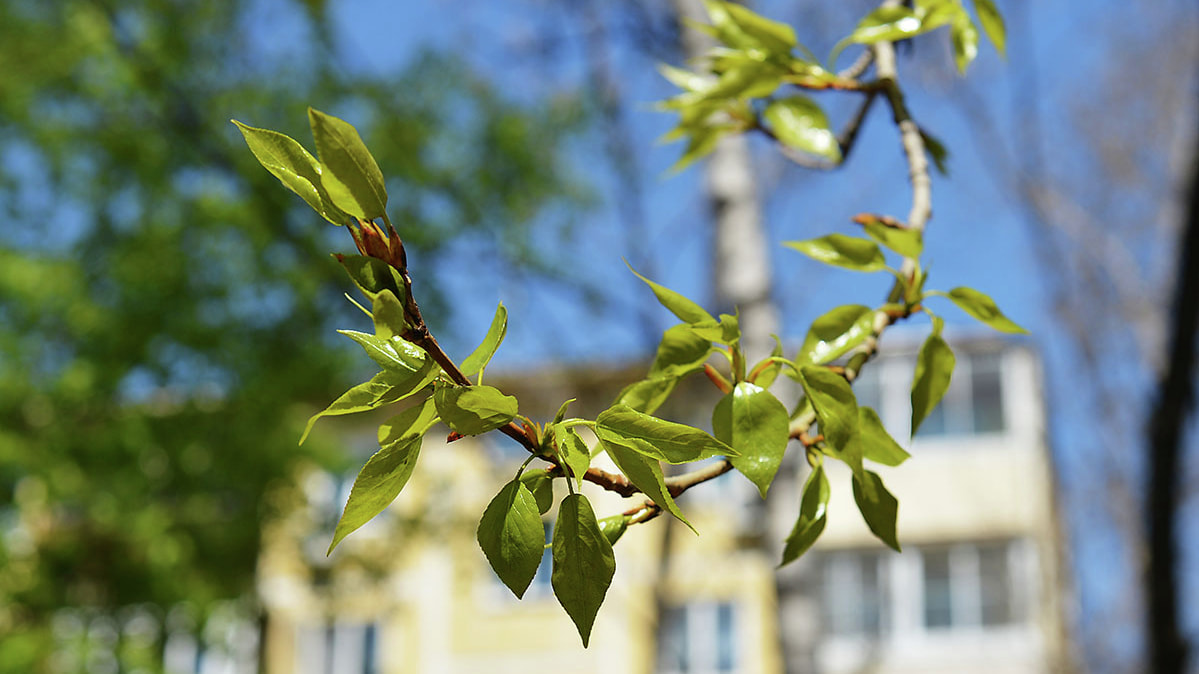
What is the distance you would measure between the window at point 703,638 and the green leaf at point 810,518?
12724mm

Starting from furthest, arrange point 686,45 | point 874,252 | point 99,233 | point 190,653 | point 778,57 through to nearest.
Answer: point 190,653
point 99,233
point 686,45
point 778,57
point 874,252

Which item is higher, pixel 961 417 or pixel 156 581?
pixel 961 417

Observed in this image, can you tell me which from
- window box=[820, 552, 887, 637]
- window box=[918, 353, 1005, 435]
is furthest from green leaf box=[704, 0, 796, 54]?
window box=[918, 353, 1005, 435]

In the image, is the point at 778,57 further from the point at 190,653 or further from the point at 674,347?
the point at 190,653

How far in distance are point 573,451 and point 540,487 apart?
3 cm

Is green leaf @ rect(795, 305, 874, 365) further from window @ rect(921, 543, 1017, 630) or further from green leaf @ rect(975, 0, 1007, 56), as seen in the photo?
window @ rect(921, 543, 1017, 630)

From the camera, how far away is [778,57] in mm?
747

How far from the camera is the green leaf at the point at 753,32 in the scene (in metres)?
0.73

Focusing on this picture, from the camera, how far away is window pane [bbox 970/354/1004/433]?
1335 centimetres

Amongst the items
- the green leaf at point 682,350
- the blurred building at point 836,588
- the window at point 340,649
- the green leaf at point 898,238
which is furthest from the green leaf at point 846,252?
the window at point 340,649

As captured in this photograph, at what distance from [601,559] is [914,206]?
0.34 m

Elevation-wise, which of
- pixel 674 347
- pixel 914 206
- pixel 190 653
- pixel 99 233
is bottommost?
pixel 190 653

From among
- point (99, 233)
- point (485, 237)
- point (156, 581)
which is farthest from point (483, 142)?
point (156, 581)

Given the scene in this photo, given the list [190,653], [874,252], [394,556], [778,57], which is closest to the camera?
[874,252]
